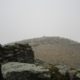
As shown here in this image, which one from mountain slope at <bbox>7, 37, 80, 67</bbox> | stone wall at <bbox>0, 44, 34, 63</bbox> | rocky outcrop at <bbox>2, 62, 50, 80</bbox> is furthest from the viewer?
mountain slope at <bbox>7, 37, 80, 67</bbox>

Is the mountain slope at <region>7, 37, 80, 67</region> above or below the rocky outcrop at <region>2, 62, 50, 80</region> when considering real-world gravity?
above

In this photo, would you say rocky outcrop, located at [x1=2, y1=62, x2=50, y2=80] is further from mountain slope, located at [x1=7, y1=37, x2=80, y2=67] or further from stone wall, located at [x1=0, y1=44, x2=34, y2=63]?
mountain slope, located at [x1=7, y1=37, x2=80, y2=67]

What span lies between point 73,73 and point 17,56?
20.1 ft

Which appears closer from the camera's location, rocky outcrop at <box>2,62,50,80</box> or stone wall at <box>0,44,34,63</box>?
rocky outcrop at <box>2,62,50,80</box>

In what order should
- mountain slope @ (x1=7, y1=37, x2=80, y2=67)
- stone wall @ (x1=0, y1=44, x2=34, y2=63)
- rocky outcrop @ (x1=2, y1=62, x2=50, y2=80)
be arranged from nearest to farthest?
rocky outcrop @ (x1=2, y1=62, x2=50, y2=80)
stone wall @ (x1=0, y1=44, x2=34, y2=63)
mountain slope @ (x1=7, y1=37, x2=80, y2=67)

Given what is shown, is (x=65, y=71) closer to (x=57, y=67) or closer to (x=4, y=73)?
(x=57, y=67)

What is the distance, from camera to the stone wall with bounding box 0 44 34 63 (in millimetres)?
17234

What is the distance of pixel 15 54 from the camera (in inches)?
705

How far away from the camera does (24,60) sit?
18562mm

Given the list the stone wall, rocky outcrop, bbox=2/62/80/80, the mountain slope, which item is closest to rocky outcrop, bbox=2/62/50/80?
rocky outcrop, bbox=2/62/80/80

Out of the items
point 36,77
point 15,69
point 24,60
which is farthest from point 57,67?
point 24,60

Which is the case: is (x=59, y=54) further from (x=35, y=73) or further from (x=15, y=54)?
(x=35, y=73)

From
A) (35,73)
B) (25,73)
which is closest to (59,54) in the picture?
(35,73)

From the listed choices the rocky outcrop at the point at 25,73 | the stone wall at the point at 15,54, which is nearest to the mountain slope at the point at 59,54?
the stone wall at the point at 15,54
